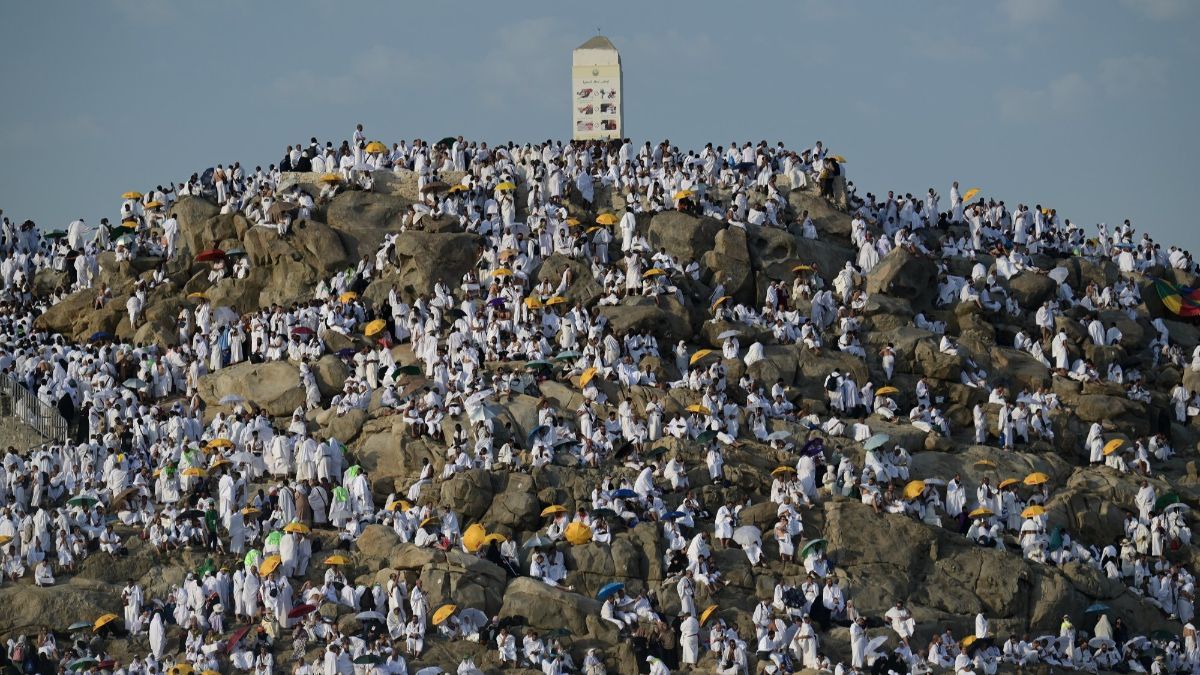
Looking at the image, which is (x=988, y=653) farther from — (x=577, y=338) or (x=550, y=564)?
(x=577, y=338)

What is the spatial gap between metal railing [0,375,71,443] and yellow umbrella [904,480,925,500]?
72.1 feet

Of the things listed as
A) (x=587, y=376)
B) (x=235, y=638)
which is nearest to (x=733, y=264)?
(x=587, y=376)

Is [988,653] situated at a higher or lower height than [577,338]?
lower

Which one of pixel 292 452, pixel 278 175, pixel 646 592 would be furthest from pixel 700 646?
pixel 278 175

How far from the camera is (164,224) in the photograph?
67.6m

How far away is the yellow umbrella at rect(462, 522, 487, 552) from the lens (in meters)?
51.7

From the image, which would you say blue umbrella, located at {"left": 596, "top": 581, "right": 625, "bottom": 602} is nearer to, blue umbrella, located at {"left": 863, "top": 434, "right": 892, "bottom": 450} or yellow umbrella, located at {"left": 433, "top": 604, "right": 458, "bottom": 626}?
yellow umbrella, located at {"left": 433, "top": 604, "right": 458, "bottom": 626}

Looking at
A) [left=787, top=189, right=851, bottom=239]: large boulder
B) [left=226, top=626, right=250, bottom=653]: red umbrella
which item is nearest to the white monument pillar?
[left=787, top=189, right=851, bottom=239]: large boulder

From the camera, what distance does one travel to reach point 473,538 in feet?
170

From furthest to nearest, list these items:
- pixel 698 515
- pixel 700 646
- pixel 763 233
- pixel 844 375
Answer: pixel 763 233, pixel 844 375, pixel 698 515, pixel 700 646

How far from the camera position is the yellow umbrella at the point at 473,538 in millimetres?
51719

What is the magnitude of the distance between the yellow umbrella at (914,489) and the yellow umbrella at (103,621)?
19.0 metres

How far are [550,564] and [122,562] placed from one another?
994 centimetres

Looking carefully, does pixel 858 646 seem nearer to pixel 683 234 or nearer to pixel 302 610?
pixel 302 610
